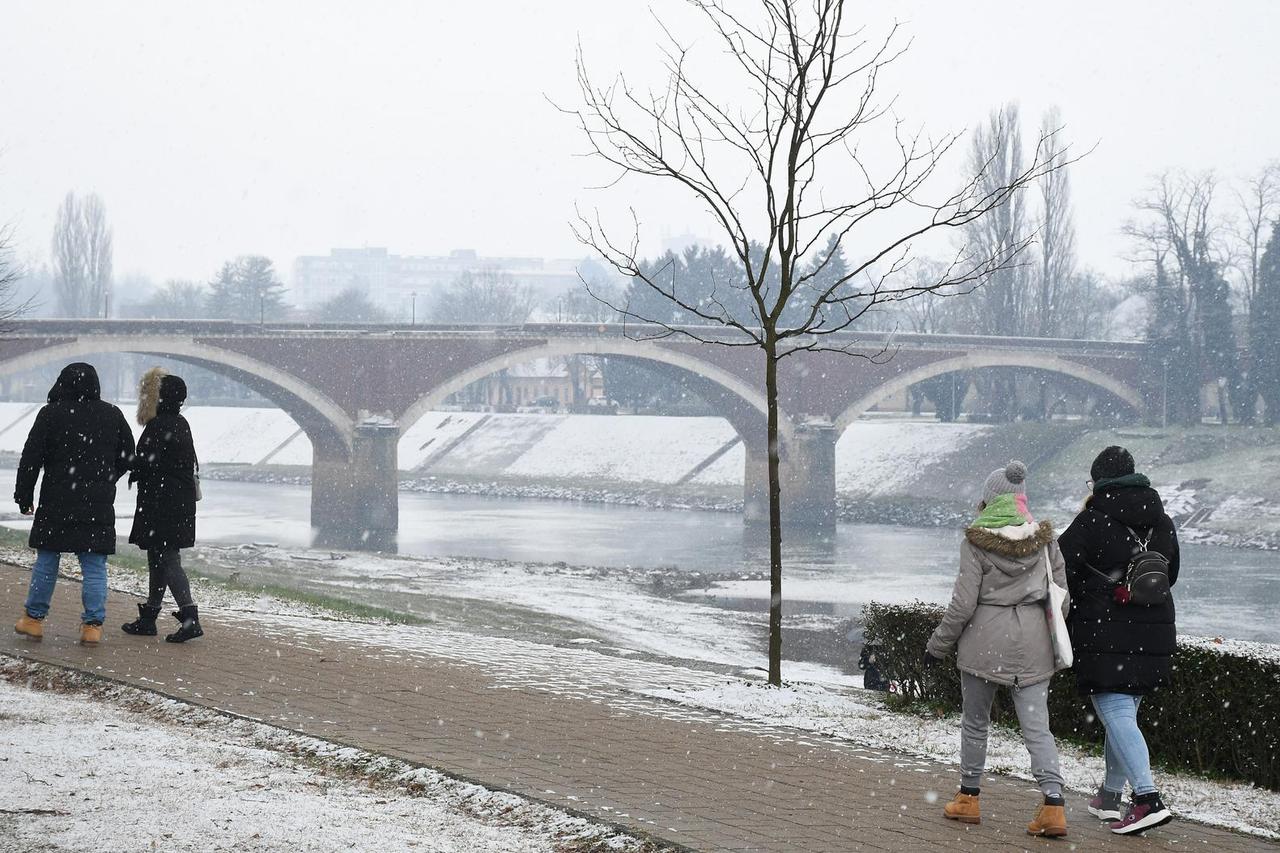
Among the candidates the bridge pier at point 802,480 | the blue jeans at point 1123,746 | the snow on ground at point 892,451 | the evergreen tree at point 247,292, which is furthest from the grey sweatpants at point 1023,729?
the evergreen tree at point 247,292

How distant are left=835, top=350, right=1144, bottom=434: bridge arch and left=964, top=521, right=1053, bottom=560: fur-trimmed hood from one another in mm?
Answer: 39611

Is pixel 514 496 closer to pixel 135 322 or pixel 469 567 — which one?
pixel 135 322

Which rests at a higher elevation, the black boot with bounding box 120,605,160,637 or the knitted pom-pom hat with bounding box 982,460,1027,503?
the knitted pom-pom hat with bounding box 982,460,1027,503

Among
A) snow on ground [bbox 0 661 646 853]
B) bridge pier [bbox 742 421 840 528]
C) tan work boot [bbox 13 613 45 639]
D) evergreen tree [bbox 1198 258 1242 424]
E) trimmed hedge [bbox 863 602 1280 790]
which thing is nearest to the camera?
snow on ground [bbox 0 661 646 853]

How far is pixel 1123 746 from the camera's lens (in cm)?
524

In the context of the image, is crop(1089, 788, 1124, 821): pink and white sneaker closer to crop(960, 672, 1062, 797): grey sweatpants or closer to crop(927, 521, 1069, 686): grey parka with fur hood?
crop(960, 672, 1062, 797): grey sweatpants

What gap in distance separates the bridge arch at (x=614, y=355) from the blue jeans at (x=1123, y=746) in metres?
35.6

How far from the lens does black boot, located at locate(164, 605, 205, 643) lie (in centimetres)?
823

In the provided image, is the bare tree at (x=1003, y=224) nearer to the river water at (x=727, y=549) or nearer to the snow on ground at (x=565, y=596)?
the river water at (x=727, y=549)

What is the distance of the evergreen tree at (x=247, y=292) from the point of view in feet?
258

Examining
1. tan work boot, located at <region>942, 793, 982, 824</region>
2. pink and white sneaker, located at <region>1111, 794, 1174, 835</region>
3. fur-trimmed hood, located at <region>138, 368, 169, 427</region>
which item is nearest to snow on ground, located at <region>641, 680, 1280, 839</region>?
pink and white sneaker, located at <region>1111, 794, 1174, 835</region>

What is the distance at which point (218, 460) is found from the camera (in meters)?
61.8

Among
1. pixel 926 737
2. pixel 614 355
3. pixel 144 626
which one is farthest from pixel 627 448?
pixel 926 737

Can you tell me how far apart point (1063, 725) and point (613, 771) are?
8.54 feet
